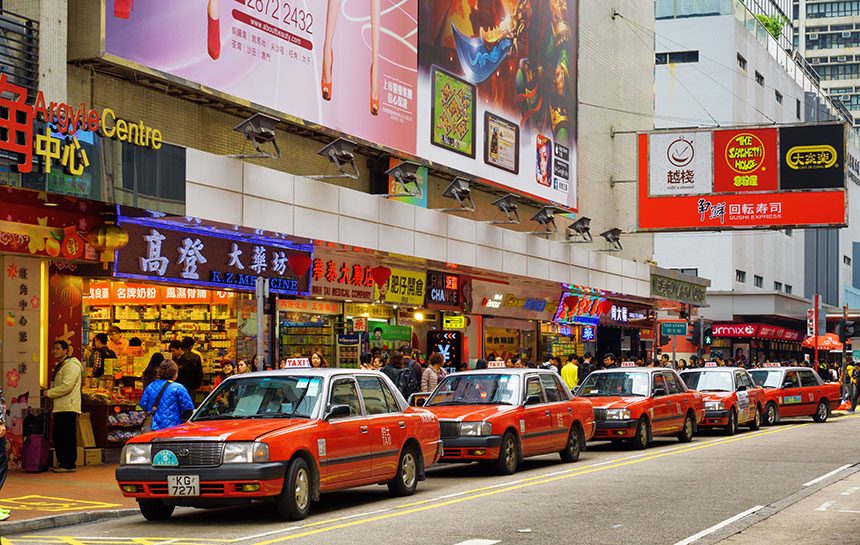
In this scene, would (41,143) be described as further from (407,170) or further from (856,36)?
(856,36)

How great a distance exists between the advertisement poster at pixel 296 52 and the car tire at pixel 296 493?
799cm

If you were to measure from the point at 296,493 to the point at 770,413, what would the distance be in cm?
2229

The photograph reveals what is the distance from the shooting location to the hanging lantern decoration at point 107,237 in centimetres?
1895

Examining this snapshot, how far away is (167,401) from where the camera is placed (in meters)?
15.7

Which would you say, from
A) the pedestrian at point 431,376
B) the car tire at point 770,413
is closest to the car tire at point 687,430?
the pedestrian at point 431,376

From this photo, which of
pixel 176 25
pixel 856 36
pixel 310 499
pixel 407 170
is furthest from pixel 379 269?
pixel 856 36

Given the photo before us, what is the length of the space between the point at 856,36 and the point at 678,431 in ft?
465

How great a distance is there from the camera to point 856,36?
15650 centimetres

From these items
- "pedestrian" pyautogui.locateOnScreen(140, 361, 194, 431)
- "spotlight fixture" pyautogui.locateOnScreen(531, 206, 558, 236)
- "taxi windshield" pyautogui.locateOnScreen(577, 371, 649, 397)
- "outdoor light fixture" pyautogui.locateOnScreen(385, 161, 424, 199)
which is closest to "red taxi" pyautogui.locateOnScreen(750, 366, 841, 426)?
"spotlight fixture" pyautogui.locateOnScreen(531, 206, 558, 236)

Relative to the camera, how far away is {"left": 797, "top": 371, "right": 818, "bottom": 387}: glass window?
3453 centimetres

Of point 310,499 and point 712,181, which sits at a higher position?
point 712,181

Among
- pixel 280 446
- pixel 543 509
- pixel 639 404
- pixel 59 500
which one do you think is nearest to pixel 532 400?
pixel 639 404

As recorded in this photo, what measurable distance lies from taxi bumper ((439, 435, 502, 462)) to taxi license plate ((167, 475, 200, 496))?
601cm

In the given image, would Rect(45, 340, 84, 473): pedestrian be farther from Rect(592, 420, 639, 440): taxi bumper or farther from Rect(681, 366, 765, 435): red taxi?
Rect(681, 366, 765, 435): red taxi
